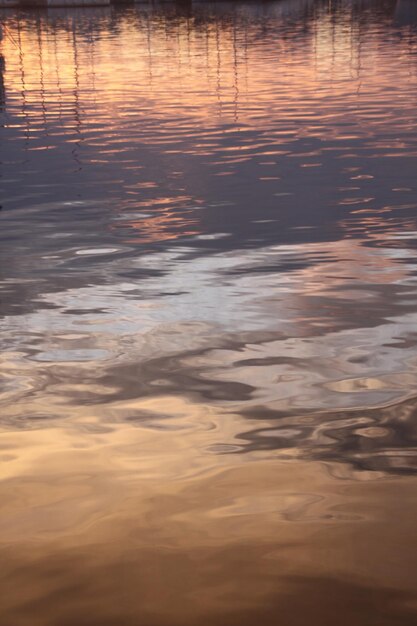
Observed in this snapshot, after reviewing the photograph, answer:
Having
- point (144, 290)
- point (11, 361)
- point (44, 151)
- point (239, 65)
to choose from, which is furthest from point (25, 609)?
point (239, 65)

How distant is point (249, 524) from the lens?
3760 mm

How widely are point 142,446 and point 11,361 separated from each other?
4.87ft

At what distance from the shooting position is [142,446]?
14.6 feet

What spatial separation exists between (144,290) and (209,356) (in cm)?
155

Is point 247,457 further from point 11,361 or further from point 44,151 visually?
point 44,151

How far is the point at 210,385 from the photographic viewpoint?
527 cm

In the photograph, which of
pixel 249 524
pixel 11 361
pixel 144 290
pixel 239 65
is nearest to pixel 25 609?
pixel 249 524

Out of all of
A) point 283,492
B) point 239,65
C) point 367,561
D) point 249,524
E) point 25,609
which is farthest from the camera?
point 239,65

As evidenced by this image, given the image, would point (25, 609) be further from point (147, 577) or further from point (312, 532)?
point (312, 532)

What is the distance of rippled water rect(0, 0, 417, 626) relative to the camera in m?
3.41

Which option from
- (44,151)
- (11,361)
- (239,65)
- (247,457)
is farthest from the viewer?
(239,65)

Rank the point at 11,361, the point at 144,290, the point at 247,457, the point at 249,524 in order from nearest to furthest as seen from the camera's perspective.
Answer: the point at 249,524 → the point at 247,457 → the point at 11,361 → the point at 144,290

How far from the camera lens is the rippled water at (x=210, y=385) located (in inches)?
134

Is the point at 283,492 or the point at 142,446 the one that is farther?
the point at 142,446
